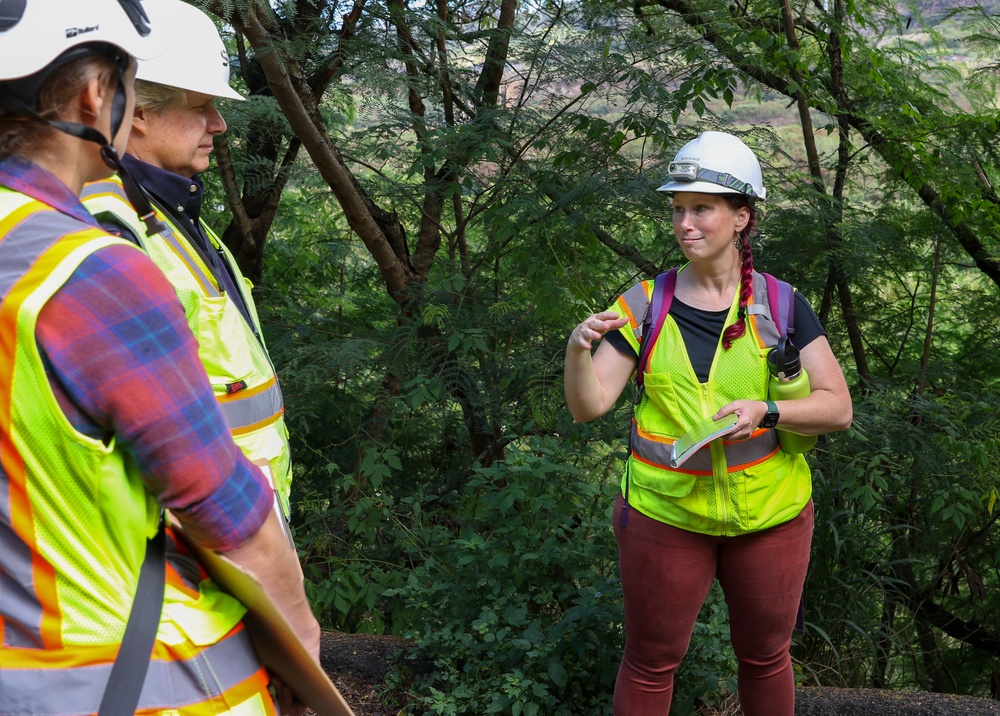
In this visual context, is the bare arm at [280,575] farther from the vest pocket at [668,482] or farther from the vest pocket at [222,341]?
the vest pocket at [668,482]

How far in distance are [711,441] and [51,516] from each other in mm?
1735

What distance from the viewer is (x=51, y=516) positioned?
1082 mm

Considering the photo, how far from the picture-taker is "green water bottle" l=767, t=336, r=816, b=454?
2.52 meters

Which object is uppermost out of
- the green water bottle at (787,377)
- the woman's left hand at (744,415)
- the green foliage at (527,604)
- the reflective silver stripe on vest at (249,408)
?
the reflective silver stripe on vest at (249,408)

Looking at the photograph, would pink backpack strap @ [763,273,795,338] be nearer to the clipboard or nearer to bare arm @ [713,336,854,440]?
bare arm @ [713,336,854,440]

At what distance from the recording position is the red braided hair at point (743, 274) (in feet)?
8.44

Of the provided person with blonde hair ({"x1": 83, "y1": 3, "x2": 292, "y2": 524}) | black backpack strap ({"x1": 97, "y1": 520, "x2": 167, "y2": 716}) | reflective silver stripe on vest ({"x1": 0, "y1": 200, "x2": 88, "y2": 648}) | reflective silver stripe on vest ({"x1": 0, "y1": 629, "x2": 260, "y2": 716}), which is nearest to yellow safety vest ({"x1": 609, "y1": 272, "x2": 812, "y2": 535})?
person with blonde hair ({"x1": 83, "y1": 3, "x2": 292, "y2": 524})

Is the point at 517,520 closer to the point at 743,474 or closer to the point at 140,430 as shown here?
the point at 743,474

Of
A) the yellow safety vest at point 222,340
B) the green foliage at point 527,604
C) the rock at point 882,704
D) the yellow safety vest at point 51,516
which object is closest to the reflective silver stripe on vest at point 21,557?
the yellow safety vest at point 51,516

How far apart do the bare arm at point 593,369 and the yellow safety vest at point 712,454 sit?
9 cm

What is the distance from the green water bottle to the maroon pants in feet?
0.79

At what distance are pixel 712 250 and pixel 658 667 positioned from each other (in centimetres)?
116

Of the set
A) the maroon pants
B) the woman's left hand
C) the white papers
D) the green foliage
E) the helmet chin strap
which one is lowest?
the green foliage

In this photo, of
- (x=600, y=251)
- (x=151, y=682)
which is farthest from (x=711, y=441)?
(x=600, y=251)
